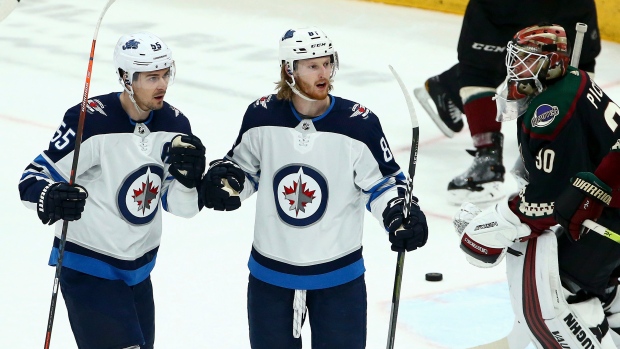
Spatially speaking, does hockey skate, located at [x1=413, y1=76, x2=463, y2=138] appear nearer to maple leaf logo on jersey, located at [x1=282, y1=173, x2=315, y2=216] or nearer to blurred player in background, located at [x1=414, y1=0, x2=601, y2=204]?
blurred player in background, located at [x1=414, y1=0, x2=601, y2=204]

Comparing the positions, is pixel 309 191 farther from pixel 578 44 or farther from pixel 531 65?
pixel 578 44

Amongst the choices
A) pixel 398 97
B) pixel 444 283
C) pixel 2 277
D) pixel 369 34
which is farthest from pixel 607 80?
pixel 2 277

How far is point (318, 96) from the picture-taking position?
3432mm

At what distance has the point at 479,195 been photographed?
608 centimetres

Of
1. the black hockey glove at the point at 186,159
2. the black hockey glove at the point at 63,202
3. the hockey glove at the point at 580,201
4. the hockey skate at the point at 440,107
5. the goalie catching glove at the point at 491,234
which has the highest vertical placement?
the black hockey glove at the point at 186,159

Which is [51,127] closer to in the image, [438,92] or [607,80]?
[438,92]

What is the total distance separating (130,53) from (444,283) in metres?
2.12

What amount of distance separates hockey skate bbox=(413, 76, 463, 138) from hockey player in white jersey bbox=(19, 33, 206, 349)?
3589mm

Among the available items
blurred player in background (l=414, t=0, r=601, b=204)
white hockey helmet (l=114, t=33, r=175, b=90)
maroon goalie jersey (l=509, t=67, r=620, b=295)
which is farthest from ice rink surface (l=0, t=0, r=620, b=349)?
white hockey helmet (l=114, t=33, r=175, b=90)

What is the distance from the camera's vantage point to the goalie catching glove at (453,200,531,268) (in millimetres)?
3871

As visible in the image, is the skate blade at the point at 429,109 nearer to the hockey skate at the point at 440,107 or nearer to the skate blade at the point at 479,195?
the hockey skate at the point at 440,107

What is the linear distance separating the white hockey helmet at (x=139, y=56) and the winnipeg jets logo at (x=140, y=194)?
254 mm

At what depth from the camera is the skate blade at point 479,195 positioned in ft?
19.9

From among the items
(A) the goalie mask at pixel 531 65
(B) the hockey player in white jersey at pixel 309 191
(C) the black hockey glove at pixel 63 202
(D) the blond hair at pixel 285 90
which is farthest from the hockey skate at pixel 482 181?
(C) the black hockey glove at pixel 63 202
